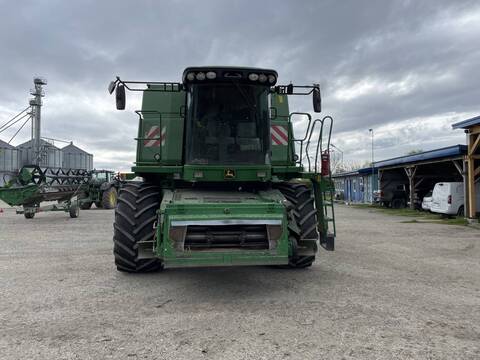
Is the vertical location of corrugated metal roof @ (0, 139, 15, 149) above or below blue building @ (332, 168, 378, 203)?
above

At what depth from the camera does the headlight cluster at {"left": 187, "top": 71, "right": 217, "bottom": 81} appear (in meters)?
5.55

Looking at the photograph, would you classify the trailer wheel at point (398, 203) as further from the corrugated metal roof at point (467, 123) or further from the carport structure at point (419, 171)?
the corrugated metal roof at point (467, 123)

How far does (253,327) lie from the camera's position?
4.01 m

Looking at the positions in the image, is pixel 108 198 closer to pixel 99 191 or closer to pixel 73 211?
pixel 99 191

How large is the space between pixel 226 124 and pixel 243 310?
2696 millimetres

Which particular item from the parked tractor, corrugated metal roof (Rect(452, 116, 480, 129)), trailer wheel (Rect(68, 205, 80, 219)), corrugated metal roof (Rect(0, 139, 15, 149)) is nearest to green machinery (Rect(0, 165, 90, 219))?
trailer wheel (Rect(68, 205, 80, 219))

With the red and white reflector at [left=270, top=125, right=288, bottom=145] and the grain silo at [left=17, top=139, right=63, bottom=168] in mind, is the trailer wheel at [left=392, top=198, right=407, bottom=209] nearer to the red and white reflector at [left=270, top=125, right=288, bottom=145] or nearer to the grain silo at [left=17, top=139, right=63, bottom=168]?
the red and white reflector at [left=270, top=125, right=288, bottom=145]

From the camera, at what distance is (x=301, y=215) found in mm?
5879

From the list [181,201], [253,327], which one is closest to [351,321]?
[253,327]

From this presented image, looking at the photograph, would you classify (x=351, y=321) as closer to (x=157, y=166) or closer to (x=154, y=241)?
(x=154, y=241)

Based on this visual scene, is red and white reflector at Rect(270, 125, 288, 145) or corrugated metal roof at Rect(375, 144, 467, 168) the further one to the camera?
corrugated metal roof at Rect(375, 144, 467, 168)

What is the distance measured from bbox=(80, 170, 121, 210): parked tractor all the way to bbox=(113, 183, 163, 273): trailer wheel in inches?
588

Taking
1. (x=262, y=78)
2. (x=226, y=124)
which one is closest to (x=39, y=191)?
(x=226, y=124)

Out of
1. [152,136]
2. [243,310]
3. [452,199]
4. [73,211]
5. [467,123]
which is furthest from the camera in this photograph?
[452,199]
